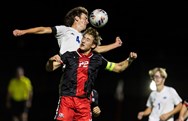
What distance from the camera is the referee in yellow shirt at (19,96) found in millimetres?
15344

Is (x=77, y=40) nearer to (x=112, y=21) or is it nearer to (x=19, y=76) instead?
(x=19, y=76)

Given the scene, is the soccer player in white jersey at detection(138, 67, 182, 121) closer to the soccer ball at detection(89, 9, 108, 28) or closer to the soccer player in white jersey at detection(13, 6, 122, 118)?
the soccer player in white jersey at detection(13, 6, 122, 118)

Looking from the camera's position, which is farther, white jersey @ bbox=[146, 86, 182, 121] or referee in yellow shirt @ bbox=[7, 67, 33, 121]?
referee in yellow shirt @ bbox=[7, 67, 33, 121]

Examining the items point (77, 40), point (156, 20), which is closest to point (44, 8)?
point (156, 20)

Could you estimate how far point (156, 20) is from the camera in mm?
21609

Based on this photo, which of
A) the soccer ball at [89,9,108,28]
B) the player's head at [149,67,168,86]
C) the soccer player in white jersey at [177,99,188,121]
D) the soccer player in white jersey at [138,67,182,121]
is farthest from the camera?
the player's head at [149,67,168,86]

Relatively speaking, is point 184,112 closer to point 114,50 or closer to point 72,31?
point 72,31

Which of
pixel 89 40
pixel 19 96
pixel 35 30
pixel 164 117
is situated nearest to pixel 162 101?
pixel 164 117

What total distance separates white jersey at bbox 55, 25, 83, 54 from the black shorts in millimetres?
7548

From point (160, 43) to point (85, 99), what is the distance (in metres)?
13.2

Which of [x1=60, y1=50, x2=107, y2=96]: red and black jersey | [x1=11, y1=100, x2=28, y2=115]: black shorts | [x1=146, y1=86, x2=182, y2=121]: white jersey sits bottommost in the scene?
[x1=11, y1=100, x2=28, y2=115]: black shorts

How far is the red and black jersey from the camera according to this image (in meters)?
7.30

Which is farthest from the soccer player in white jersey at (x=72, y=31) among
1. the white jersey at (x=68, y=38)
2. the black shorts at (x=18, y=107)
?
the black shorts at (x=18, y=107)

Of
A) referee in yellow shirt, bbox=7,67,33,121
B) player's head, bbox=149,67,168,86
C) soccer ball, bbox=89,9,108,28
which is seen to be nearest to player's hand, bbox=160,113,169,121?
player's head, bbox=149,67,168,86
